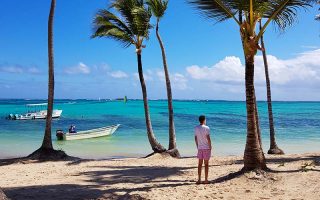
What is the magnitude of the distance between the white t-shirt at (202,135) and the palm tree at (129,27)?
7.91 metres

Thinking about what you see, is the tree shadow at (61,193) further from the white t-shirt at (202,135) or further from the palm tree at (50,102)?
the palm tree at (50,102)

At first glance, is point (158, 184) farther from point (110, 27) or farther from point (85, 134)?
point (85, 134)

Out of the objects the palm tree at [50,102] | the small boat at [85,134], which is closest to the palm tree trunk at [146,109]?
the palm tree at [50,102]

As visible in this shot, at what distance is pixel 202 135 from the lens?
364 inches

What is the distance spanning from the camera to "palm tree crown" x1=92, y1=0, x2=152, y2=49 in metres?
17.2

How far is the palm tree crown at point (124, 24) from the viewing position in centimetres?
1716

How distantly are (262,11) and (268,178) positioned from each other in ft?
12.8

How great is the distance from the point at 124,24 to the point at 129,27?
0.25 metres

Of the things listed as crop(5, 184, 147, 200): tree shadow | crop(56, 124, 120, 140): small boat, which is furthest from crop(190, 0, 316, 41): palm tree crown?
crop(56, 124, 120, 140): small boat

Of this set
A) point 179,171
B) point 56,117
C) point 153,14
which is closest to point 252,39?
point 179,171

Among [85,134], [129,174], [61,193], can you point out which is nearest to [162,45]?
[129,174]

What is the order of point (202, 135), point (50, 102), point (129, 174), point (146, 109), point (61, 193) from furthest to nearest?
1. point (146, 109)
2. point (50, 102)
3. point (129, 174)
4. point (202, 135)
5. point (61, 193)

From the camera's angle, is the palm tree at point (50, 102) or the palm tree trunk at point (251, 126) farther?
the palm tree at point (50, 102)

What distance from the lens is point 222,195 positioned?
27.8ft
